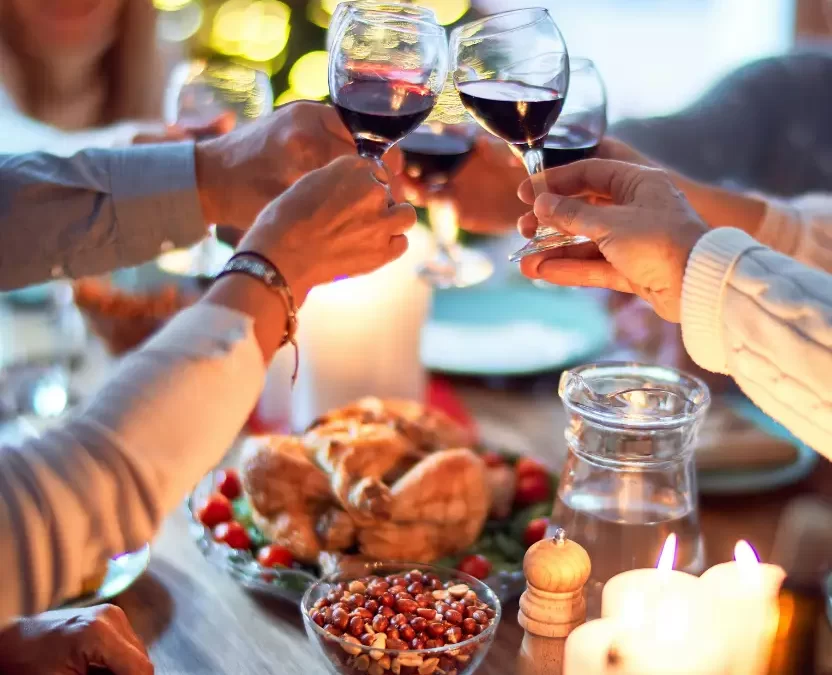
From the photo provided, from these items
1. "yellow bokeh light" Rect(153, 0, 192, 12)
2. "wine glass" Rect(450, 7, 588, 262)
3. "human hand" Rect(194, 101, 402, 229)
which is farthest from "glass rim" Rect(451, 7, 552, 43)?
"yellow bokeh light" Rect(153, 0, 192, 12)

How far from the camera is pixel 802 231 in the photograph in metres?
1.26

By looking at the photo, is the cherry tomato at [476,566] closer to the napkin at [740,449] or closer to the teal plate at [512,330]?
the napkin at [740,449]

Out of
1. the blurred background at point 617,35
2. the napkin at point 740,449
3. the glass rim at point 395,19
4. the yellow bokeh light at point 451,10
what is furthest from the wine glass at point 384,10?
the yellow bokeh light at point 451,10

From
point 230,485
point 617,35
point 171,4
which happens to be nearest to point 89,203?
point 230,485

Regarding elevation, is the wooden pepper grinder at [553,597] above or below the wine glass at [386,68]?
below

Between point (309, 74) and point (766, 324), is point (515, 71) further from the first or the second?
point (309, 74)

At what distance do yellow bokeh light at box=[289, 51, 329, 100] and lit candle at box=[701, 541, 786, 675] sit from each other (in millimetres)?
1972

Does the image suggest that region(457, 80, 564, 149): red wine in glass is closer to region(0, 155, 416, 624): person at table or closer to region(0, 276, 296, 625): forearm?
region(0, 155, 416, 624): person at table

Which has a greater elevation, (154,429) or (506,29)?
(506,29)

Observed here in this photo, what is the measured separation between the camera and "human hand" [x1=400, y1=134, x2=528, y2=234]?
1.48 metres

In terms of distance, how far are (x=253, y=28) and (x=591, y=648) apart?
7.02 ft

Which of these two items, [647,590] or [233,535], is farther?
[233,535]

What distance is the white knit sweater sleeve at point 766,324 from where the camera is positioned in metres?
0.74

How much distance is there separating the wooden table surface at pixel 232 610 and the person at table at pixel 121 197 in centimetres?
38
